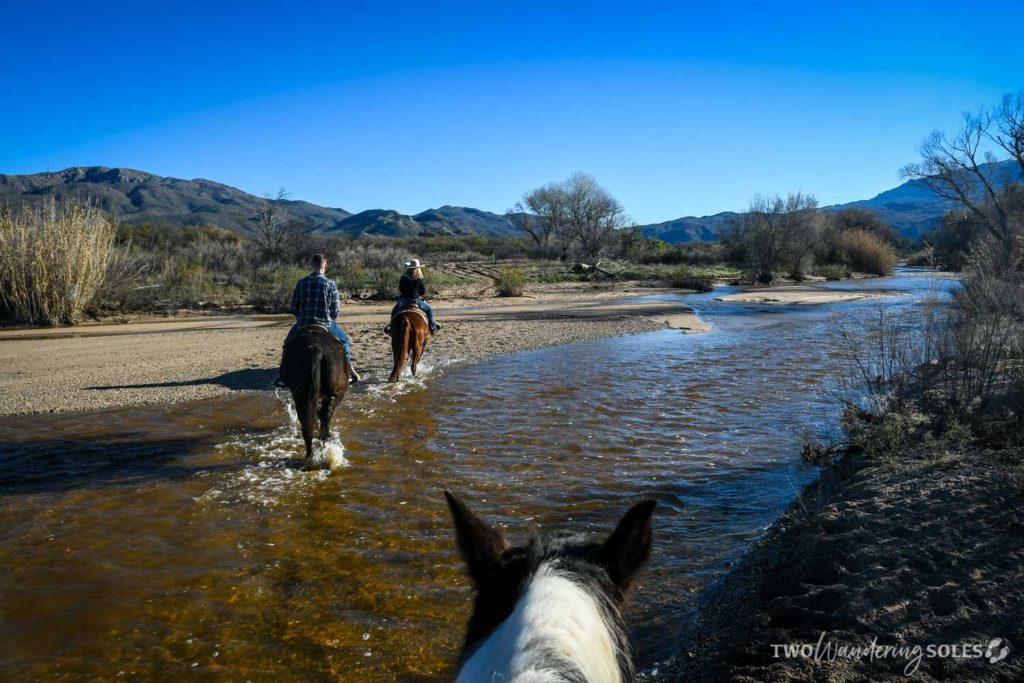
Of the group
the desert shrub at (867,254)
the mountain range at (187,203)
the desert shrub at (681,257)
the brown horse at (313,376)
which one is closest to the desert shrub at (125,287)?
the brown horse at (313,376)

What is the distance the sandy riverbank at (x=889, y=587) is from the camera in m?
2.58

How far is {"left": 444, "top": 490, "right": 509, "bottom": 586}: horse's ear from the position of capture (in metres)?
1.76

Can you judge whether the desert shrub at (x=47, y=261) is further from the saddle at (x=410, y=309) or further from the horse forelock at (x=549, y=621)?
the horse forelock at (x=549, y=621)

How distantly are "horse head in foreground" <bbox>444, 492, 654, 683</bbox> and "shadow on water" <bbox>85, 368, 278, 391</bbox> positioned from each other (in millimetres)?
9879

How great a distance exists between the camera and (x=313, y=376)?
658 cm

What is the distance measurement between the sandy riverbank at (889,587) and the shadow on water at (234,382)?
9.31 meters

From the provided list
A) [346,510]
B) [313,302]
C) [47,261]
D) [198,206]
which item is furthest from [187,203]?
[346,510]

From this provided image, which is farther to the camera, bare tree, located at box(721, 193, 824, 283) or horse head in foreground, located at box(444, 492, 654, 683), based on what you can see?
bare tree, located at box(721, 193, 824, 283)

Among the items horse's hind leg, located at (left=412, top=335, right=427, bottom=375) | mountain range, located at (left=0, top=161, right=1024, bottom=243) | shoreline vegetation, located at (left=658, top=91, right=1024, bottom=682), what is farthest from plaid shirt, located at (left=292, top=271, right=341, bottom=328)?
mountain range, located at (left=0, top=161, right=1024, bottom=243)

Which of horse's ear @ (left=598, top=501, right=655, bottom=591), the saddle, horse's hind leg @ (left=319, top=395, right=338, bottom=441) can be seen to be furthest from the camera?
the saddle

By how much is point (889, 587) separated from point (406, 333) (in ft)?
28.4

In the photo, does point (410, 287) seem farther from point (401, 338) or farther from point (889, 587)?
point (889, 587)

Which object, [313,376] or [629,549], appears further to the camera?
[313,376]

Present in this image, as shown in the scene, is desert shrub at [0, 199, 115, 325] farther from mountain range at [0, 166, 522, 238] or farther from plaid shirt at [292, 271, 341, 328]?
mountain range at [0, 166, 522, 238]
